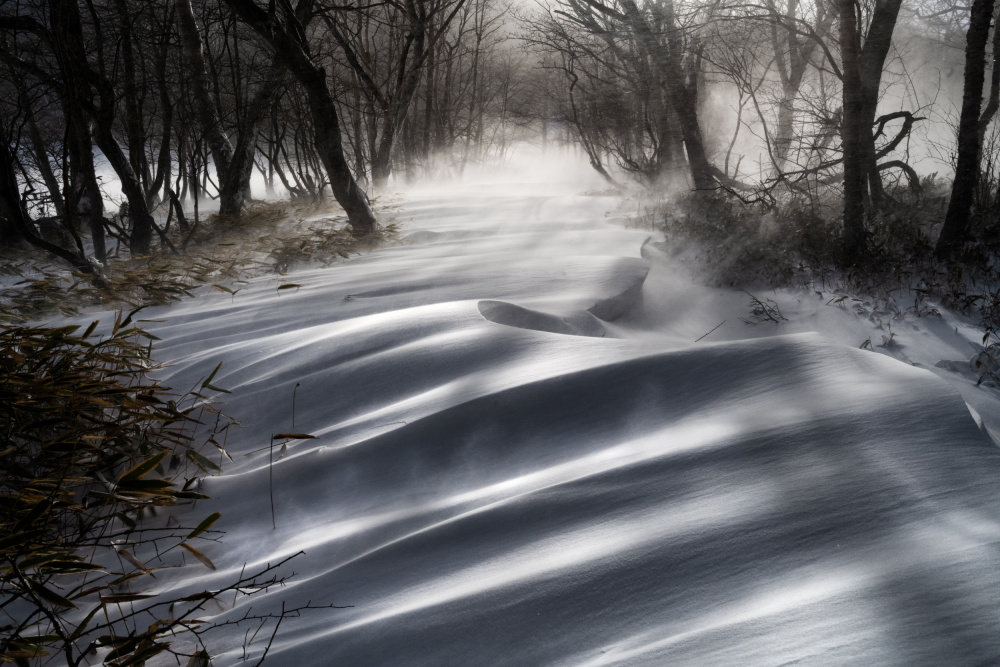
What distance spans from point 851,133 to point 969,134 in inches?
26.7

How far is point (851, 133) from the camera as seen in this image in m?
3.54

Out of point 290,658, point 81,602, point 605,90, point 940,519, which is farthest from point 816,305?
point 605,90

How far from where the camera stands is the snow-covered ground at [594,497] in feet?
3.24

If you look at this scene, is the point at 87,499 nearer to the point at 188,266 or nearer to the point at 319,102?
the point at 188,266

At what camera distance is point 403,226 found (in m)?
5.45

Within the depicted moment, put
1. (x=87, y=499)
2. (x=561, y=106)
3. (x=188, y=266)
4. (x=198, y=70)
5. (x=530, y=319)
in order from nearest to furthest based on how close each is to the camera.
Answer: (x=87, y=499) < (x=530, y=319) < (x=188, y=266) < (x=198, y=70) < (x=561, y=106)

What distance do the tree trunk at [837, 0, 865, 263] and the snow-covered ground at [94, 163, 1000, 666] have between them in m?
1.84

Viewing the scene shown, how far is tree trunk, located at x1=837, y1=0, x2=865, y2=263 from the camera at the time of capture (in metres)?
3.47

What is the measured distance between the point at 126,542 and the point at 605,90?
31.0 ft

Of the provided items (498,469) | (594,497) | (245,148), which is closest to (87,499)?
(498,469)

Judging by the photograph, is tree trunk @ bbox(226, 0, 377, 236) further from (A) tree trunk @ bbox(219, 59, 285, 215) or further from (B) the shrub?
(B) the shrub

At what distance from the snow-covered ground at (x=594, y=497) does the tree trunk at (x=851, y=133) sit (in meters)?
1.84

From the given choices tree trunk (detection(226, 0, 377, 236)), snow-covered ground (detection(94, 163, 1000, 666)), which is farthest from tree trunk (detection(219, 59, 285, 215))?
snow-covered ground (detection(94, 163, 1000, 666))

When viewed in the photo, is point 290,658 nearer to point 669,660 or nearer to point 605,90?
point 669,660
